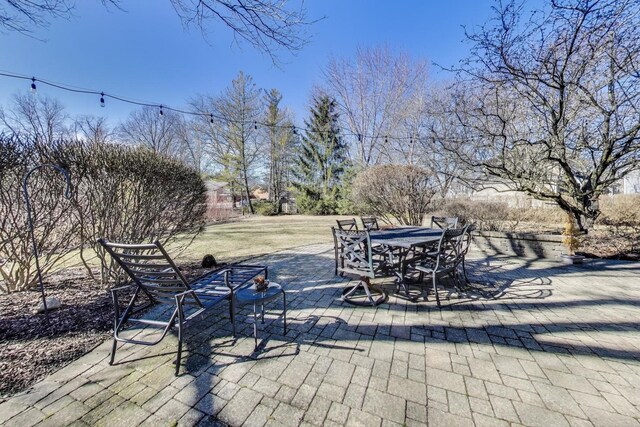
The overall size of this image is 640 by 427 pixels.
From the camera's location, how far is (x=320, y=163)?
20.5 meters

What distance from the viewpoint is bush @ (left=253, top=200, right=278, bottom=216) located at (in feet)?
71.1

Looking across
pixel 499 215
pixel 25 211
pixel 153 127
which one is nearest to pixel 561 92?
pixel 499 215

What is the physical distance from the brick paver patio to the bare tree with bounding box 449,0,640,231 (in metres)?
3.30

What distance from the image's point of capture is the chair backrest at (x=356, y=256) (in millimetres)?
3137

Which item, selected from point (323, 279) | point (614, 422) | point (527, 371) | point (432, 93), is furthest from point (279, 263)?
point (432, 93)

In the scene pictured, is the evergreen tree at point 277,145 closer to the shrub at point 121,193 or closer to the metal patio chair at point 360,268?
the shrub at point 121,193

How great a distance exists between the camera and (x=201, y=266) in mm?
5008

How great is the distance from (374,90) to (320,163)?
687cm

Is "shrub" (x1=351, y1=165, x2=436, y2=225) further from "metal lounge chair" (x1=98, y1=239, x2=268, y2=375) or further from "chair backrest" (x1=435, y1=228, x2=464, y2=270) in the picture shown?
"metal lounge chair" (x1=98, y1=239, x2=268, y2=375)

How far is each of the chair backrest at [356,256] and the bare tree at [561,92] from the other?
3.93 m

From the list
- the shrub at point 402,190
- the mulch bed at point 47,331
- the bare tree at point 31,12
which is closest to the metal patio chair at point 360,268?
the mulch bed at point 47,331

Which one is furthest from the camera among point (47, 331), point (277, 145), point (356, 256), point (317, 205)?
point (277, 145)

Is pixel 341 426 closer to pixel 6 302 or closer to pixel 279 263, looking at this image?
pixel 279 263

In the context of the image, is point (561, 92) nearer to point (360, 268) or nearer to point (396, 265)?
point (396, 265)
